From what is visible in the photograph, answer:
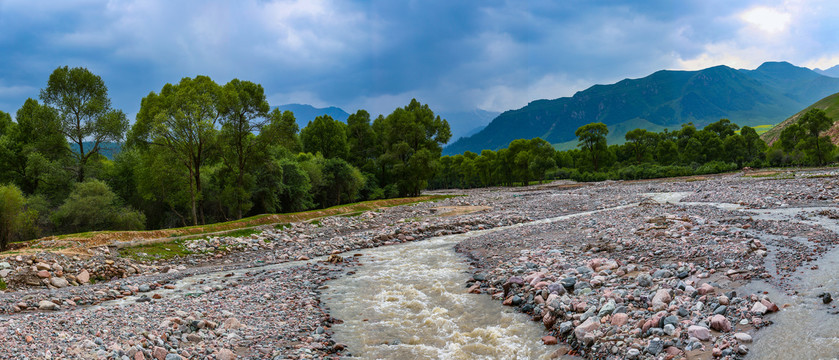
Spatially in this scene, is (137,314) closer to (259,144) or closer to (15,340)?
(15,340)

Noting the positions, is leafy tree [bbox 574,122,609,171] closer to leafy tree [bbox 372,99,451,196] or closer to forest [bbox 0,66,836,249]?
leafy tree [bbox 372,99,451,196]

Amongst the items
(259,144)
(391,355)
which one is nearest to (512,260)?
(391,355)

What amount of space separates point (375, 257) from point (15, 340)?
12750mm

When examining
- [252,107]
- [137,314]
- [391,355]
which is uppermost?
[252,107]

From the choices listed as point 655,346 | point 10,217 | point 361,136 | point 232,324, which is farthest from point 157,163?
point 361,136

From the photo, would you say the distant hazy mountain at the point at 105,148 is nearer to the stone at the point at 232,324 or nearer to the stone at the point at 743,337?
the stone at the point at 232,324

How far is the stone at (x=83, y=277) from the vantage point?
1509 cm

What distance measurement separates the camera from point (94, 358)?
21.2 feet

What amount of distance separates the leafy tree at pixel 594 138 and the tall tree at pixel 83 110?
316ft

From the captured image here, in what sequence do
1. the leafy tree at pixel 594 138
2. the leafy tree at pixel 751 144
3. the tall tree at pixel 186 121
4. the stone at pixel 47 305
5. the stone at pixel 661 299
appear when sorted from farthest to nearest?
the leafy tree at pixel 594 138 < the leafy tree at pixel 751 144 < the tall tree at pixel 186 121 < the stone at pixel 47 305 < the stone at pixel 661 299

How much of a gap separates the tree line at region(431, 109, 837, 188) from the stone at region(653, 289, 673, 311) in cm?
8904

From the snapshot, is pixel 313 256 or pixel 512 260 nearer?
pixel 512 260

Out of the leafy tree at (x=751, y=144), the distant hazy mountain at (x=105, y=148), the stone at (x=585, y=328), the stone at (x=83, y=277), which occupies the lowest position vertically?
the stone at (x=585, y=328)

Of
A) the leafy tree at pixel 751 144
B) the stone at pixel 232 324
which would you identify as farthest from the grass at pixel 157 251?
the leafy tree at pixel 751 144
